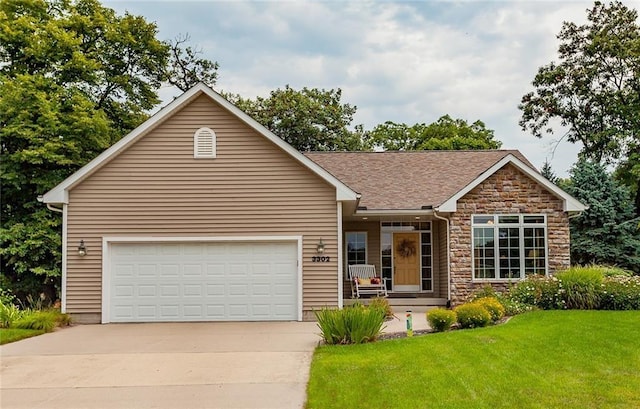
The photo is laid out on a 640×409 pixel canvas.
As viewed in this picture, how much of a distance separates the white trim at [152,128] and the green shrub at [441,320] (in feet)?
12.6

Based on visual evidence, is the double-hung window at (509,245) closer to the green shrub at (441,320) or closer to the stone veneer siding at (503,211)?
the stone veneer siding at (503,211)

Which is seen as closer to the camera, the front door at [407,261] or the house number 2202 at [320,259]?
the house number 2202 at [320,259]

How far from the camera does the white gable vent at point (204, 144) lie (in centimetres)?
1395

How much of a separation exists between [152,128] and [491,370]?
381 inches

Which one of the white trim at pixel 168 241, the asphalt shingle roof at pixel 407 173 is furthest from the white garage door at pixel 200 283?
the asphalt shingle roof at pixel 407 173

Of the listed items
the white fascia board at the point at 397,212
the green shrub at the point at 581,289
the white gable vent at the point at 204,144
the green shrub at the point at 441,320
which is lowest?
the green shrub at the point at 441,320

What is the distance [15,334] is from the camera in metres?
11.6

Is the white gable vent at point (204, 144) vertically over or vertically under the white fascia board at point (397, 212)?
over

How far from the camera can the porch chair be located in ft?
52.8

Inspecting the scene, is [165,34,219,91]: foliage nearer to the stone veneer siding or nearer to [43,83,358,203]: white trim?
[43,83,358,203]: white trim

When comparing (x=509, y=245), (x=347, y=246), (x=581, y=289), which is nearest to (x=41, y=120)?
(x=347, y=246)

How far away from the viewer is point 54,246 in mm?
17938

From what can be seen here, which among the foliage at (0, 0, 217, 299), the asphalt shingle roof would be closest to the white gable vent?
the asphalt shingle roof

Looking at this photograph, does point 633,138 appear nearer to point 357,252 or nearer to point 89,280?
point 357,252
